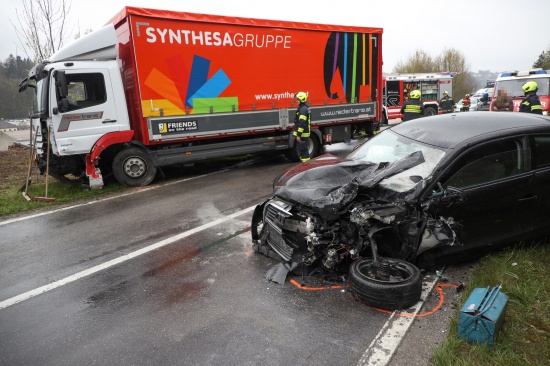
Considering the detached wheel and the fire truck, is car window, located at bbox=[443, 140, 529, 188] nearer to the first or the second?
the detached wheel

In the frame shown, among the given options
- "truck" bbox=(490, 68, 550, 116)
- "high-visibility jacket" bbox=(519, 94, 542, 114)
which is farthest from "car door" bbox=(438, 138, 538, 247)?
"truck" bbox=(490, 68, 550, 116)

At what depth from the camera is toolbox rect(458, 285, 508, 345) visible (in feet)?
8.52

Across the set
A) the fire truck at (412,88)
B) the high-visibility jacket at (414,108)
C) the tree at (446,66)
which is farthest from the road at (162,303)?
the tree at (446,66)

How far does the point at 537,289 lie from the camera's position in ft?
11.0

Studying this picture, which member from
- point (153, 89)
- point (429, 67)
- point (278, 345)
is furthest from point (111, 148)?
point (429, 67)

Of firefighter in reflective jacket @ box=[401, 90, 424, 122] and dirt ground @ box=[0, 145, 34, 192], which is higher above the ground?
firefighter in reflective jacket @ box=[401, 90, 424, 122]

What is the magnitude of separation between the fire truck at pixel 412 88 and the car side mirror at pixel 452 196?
18.4 meters

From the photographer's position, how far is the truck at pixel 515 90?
12.1m

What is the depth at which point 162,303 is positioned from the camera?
3.40 m

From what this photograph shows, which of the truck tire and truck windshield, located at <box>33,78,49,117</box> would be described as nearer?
truck windshield, located at <box>33,78,49,117</box>

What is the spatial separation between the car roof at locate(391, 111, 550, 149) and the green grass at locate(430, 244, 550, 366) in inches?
49.9

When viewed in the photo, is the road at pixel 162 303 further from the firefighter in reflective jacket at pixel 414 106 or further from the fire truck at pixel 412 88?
the fire truck at pixel 412 88

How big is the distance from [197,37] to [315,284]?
6664 mm

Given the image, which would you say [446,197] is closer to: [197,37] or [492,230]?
[492,230]
